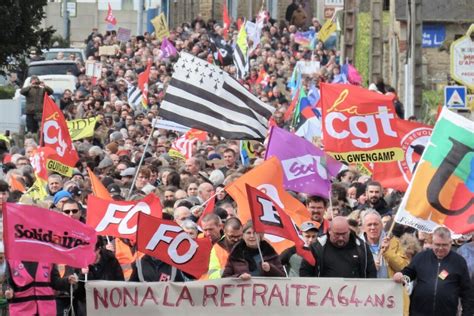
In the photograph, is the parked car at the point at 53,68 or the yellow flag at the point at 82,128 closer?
the yellow flag at the point at 82,128

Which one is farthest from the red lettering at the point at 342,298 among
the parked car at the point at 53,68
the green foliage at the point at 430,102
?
the parked car at the point at 53,68

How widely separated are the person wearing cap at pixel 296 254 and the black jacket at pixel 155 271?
847mm

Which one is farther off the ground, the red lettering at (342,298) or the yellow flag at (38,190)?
the red lettering at (342,298)

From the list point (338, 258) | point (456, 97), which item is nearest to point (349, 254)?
point (338, 258)

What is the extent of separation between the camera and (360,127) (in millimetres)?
18000

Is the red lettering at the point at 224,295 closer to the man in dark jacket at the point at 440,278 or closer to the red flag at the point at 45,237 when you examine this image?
the red flag at the point at 45,237

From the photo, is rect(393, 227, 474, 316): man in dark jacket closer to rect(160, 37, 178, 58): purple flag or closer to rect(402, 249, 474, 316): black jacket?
rect(402, 249, 474, 316): black jacket

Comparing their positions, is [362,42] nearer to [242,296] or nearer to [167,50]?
[167,50]

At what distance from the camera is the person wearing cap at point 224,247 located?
14.0 meters

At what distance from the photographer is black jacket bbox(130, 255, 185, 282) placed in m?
14.1

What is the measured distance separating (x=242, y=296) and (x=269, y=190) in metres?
2.92

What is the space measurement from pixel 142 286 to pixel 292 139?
4.43 m

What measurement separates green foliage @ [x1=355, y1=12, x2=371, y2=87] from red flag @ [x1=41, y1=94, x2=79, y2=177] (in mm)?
23862

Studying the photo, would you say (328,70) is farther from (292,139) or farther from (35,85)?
(292,139)
